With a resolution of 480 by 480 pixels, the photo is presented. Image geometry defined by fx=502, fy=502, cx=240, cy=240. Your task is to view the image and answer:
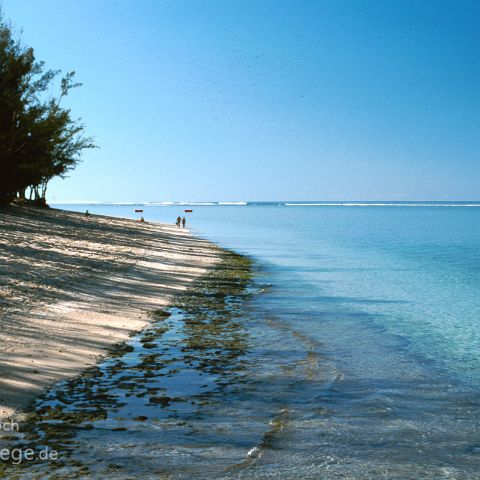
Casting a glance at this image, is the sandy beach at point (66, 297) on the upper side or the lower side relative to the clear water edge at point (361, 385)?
upper

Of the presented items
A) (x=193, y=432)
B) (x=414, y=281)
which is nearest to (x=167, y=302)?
(x=193, y=432)

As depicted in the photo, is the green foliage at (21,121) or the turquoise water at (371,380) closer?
the turquoise water at (371,380)

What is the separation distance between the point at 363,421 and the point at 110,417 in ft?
13.2

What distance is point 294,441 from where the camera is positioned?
7.29 metres

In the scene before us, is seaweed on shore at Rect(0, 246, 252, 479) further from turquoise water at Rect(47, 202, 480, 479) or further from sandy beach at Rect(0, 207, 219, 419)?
turquoise water at Rect(47, 202, 480, 479)

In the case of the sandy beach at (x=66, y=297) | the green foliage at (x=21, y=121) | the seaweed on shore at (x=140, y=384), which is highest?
the green foliage at (x=21, y=121)

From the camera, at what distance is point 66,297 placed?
16344 mm

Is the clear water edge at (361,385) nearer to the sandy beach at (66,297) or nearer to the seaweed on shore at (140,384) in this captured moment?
the seaweed on shore at (140,384)

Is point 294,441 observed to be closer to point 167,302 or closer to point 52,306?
point 52,306

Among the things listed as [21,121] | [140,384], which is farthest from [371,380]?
[21,121]

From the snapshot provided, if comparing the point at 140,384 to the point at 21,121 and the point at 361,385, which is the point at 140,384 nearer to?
the point at 361,385

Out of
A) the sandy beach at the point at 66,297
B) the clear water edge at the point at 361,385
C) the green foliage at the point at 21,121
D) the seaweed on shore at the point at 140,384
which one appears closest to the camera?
the clear water edge at the point at 361,385

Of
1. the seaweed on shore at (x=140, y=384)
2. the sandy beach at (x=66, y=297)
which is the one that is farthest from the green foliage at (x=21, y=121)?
the seaweed on shore at (x=140, y=384)

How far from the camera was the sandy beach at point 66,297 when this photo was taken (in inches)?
386
